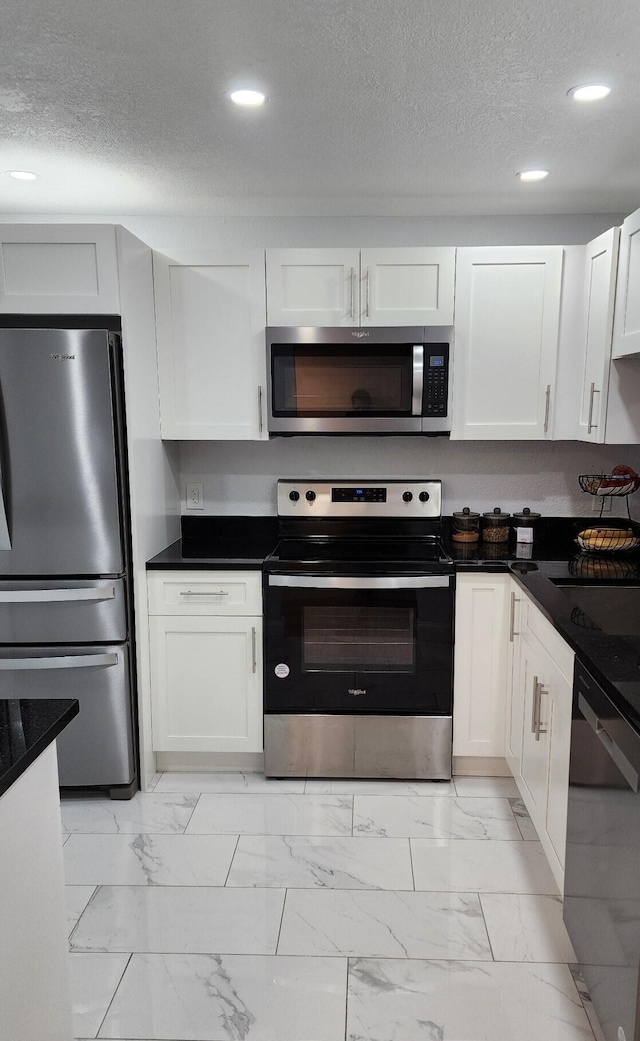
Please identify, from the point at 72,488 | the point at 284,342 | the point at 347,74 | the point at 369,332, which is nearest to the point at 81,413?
the point at 72,488

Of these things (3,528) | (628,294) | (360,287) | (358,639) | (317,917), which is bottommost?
(317,917)

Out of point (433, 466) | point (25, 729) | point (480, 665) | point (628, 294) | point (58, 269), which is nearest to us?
point (25, 729)

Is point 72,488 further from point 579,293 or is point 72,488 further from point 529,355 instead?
point 579,293

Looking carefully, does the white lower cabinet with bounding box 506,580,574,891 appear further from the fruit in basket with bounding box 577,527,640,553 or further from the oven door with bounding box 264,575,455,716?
the fruit in basket with bounding box 577,527,640,553

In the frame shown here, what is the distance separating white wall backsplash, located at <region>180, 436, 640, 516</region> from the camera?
10.7 feet

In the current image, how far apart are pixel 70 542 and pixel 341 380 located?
1.26m

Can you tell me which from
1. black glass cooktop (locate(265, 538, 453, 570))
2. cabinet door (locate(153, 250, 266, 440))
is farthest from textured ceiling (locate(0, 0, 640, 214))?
black glass cooktop (locate(265, 538, 453, 570))

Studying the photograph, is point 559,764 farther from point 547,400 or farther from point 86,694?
point 86,694

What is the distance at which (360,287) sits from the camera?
2.86m

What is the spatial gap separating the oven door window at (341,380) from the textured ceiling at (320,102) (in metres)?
0.63

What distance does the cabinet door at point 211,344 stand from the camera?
9.46ft

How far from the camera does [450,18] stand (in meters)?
1.51

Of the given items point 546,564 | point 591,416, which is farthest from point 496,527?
point 591,416

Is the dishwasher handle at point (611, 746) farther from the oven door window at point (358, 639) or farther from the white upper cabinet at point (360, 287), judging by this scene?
the white upper cabinet at point (360, 287)
